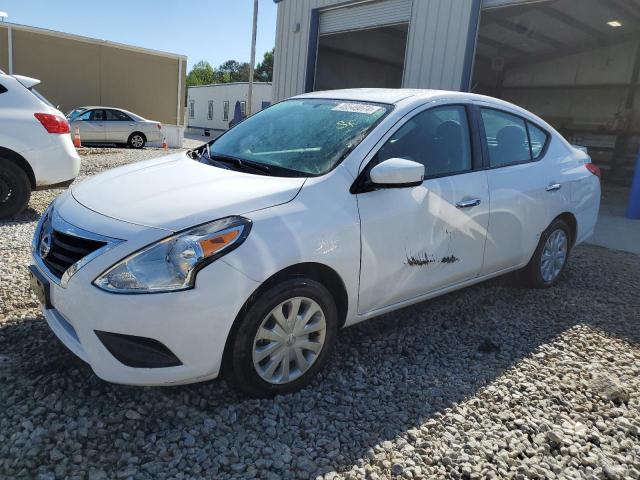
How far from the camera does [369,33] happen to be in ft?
46.3

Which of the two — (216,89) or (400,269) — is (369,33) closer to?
(400,269)

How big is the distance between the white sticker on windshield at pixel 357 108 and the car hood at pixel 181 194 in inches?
31.3

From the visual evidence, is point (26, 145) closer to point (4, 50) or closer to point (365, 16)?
point (365, 16)

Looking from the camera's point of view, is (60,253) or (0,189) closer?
(60,253)

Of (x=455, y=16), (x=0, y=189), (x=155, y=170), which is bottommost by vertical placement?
(x=0, y=189)

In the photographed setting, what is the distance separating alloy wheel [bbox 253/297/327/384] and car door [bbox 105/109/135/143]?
15.1 metres

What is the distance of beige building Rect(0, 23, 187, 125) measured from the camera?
706 inches

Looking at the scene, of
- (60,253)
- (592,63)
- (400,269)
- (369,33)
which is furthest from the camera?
(592,63)

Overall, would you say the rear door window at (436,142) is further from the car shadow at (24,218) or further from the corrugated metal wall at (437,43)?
the corrugated metal wall at (437,43)

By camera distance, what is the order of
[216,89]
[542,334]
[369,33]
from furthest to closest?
[216,89] → [369,33] → [542,334]

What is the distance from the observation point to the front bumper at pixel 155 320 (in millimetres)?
2182

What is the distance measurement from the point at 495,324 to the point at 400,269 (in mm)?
1265

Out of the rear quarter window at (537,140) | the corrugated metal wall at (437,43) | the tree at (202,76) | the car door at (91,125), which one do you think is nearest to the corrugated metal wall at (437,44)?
the corrugated metal wall at (437,43)

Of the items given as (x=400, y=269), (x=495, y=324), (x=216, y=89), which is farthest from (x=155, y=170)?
(x=216, y=89)
